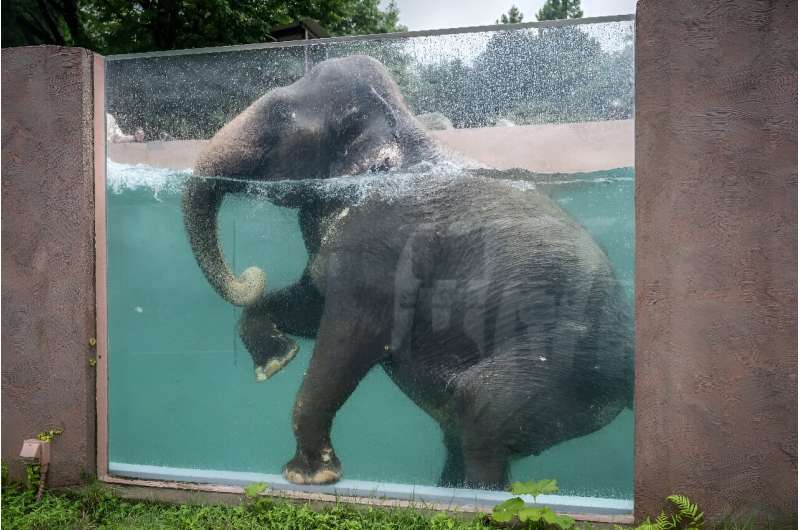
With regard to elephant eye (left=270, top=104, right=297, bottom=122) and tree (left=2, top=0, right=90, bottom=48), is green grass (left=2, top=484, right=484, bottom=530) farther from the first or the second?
Result: tree (left=2, top=0, right=90, bottom=48)

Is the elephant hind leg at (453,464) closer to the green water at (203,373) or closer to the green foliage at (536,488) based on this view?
the green water at (203,373)

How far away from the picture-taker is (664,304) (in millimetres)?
3461

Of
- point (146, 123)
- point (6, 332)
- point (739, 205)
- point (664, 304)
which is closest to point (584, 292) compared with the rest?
point (664, 304)

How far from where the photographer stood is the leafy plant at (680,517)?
3.42 m

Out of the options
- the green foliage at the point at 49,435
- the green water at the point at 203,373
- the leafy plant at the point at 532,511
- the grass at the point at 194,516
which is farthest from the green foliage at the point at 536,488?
the green foliage at the point at 49,435

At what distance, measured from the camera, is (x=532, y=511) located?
349 centimetres

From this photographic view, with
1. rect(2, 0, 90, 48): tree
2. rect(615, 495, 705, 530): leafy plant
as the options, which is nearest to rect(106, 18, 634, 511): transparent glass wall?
rect(615, 495, 705, 530): leafy plant

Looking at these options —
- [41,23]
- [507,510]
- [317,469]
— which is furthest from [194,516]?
[41,23]

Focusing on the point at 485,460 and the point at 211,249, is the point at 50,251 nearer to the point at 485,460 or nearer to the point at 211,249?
the point at 211,249

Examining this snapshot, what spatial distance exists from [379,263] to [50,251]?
2.03 metres

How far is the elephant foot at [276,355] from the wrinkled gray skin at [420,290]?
0.01 metres

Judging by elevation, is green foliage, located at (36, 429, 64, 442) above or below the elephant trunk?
below

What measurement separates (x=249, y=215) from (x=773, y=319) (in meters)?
2.95

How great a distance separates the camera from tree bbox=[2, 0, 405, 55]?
12.1m
